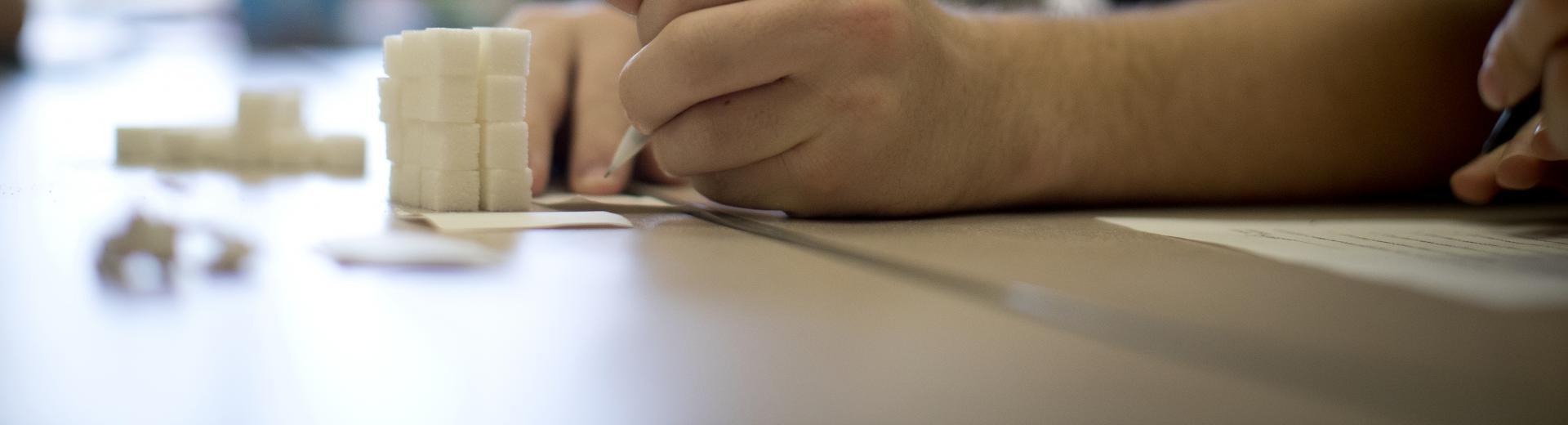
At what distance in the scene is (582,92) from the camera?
1.14m

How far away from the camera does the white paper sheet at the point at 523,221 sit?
Result: 0.72m

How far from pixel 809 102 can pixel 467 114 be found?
0.81 feet

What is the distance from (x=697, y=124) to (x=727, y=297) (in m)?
0.32

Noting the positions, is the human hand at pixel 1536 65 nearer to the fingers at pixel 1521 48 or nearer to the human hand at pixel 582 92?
the fingers at pixel 1521 48

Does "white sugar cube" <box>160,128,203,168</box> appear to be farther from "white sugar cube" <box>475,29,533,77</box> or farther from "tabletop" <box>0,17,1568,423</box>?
"white sugar cube" <box>475,29,533,77</box>

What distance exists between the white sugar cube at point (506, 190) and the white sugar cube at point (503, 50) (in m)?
0.07

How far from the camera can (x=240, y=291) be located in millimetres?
487

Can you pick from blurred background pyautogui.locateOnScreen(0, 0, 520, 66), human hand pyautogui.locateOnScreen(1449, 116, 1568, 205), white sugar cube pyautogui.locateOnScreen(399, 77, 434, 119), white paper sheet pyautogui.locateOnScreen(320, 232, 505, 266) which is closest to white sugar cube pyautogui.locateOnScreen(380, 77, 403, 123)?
white sugar cube pyautogui.locateOnScreen(399, 77, 434, 119)

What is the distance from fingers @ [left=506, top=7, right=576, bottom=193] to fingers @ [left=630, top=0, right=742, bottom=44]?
23cm

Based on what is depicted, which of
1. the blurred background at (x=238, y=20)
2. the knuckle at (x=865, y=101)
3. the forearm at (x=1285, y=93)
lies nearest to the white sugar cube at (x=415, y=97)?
the knuckle at (x=865, y=101)

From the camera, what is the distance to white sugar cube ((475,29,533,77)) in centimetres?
80

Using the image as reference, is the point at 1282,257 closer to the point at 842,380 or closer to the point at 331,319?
the point at 842,380

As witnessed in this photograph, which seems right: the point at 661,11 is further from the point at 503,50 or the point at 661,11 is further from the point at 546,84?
the point at 546,84

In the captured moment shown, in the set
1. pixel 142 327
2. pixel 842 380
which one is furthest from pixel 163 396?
pixel 842 380
